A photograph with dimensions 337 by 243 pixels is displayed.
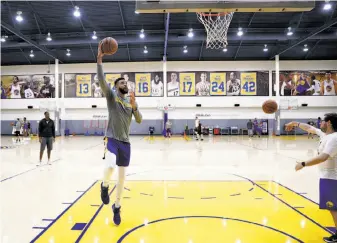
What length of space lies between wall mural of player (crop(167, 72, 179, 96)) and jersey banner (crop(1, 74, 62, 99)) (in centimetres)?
1041

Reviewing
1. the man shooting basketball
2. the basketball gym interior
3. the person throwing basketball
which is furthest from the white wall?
the man shooting basketball

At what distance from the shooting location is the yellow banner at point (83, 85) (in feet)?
87.2

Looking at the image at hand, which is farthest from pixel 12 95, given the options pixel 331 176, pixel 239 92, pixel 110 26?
pixel 331 176

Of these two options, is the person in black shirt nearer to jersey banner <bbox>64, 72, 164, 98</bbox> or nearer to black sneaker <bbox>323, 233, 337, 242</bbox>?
black sneaker <bbox>323, 233, 337, 242</bbox>

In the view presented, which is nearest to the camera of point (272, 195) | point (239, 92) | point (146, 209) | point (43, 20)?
point (146, 209)

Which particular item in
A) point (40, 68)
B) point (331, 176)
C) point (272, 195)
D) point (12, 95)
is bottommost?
point (272, 195)

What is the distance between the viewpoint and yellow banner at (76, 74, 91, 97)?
87.2 feet

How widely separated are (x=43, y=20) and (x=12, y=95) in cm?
1087

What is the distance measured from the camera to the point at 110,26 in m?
20.4

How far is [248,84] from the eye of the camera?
26.4m

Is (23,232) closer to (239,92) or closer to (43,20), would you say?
(43,20)

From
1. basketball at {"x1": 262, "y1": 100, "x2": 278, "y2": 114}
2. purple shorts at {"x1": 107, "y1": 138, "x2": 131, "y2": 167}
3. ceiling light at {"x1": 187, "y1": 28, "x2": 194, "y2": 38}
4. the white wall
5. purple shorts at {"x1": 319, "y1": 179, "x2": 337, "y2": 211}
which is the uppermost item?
ceiling light at {"x1": 187, "y1": 28, "x2": 194, "y2": 38}

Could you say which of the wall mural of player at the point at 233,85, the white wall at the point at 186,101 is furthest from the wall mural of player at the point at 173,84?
the wall mural of player at the point at 233,85

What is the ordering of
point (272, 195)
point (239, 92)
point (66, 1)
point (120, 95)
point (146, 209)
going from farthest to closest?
point (239, 92)
point (66, 1)
point (272, 195)
point (146, 209)
point (120, 95)
